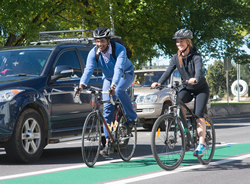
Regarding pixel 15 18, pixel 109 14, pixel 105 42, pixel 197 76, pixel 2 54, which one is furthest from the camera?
pixel 109 14

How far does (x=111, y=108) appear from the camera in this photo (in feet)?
21.0

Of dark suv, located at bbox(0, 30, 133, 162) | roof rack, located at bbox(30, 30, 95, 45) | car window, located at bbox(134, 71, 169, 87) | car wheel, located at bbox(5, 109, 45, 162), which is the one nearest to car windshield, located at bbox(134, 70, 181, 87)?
car window, located at bbox(134, 71, 169, 87)

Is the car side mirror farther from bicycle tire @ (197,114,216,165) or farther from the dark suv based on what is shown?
bicycle tire @ (197,114,216,165)

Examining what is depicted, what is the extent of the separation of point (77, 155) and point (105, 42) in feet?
8.00

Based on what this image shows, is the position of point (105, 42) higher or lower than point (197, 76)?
higher

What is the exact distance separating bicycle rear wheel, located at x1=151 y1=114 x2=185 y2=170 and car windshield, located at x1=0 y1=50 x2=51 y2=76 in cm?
242

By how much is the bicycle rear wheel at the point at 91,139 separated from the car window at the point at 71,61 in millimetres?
1762

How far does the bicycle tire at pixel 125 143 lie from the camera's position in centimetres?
648

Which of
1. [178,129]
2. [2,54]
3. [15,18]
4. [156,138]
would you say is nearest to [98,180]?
[156,138]

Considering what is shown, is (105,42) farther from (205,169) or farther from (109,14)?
(109,14)

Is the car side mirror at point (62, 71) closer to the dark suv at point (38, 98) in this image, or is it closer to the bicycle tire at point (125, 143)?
the dark suv at point (38, 98)

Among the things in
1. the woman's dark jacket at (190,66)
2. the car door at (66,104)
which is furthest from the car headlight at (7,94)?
the woman's dark jacket at (190,66)

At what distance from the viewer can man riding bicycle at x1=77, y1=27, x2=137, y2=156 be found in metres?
6.07

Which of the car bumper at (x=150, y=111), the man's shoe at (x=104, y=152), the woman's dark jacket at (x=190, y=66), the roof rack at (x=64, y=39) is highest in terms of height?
the roof rack at (x=64, y=39)
